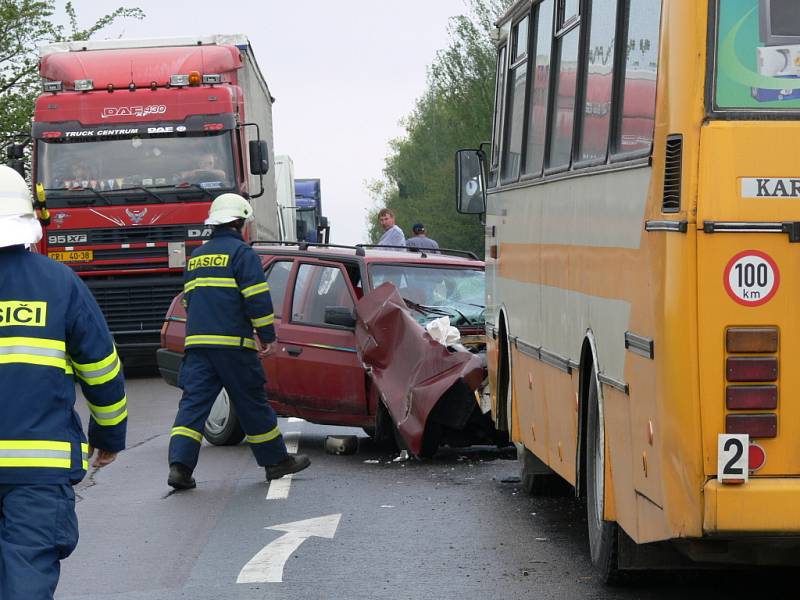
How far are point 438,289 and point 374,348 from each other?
1558mm

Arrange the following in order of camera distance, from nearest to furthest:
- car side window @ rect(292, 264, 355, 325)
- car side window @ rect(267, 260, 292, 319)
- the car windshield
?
car side window @ rect(292, 264, 355, 325) < the car windshield < car side window @ rect(267, 260, 292, 319)

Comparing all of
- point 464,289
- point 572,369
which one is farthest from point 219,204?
point 572,369

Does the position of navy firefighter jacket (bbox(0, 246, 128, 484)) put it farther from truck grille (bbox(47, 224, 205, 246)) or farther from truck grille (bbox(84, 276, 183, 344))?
truck grille (bbox(84, 276, 183, 344))

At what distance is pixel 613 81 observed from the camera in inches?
280

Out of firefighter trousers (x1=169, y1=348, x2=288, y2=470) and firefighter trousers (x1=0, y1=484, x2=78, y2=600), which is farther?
firefighter trousers (x1=169, y1=348, x2=288, y2=470)

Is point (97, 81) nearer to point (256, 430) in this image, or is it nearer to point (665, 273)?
point (256, 430)

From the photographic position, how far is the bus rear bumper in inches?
226

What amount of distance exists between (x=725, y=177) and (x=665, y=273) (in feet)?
1.30

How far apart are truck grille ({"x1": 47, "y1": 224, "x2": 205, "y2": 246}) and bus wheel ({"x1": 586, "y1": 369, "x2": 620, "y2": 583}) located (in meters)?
14.1

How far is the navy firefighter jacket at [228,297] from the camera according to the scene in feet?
36.8

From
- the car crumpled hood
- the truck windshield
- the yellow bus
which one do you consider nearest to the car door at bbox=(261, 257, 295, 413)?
the car crumpled hood

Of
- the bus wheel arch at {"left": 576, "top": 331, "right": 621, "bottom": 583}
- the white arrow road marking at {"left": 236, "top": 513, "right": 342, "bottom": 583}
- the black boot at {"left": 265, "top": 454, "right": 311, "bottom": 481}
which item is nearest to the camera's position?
the bus wheel arch at {"left": 576, "top": 331, "right": 621, "bottom": 583}

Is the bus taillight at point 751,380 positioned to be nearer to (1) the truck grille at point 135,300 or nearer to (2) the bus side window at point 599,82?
(2) the bus side window at point 599,82

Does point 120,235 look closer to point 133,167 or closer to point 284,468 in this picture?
point 133,167
